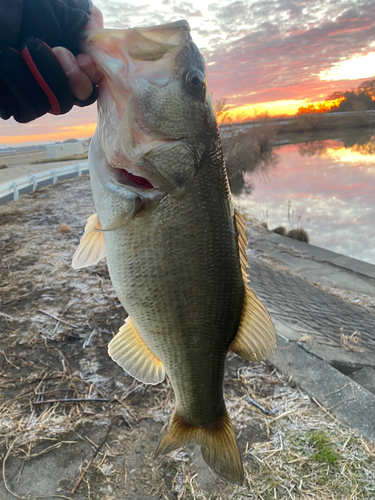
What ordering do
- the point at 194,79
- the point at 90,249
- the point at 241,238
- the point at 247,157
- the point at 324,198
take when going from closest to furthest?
the point at 194,79, the point at 241,238, the point at 90,249, the point at 324,198, the point at 247,157

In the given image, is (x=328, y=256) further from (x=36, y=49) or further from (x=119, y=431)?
(x=36, y=49)

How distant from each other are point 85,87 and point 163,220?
668 mm

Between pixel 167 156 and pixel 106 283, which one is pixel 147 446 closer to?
pixel 167 156

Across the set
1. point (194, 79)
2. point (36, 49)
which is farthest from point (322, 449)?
point (36, 49)

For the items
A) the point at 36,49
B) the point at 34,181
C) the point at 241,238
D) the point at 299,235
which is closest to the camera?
the point at 36,49

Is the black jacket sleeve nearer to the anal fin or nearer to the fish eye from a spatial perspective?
the fish eye

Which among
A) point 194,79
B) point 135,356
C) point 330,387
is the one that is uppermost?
point 194,79

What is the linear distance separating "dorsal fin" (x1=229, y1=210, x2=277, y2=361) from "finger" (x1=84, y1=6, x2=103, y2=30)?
107 centimetres

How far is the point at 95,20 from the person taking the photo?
1.57m

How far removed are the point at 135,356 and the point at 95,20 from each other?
66.1 inches

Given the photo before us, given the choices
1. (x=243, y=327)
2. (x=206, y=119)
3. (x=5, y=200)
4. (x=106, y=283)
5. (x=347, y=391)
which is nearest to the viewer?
(x=206, y=119)

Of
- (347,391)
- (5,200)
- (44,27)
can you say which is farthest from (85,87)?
(5,200)

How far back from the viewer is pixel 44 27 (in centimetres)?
144

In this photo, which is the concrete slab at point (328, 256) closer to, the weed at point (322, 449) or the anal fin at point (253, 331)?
the weed at point (322, 449)
